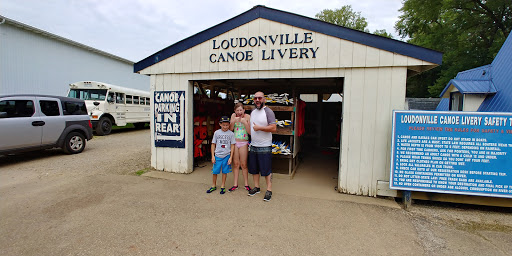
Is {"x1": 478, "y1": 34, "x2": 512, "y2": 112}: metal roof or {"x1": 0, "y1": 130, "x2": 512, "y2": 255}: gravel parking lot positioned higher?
{"x1": 478, "y1": 34, "x2": 512, "y2": 112}: metal roof

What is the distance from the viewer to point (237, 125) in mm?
4430

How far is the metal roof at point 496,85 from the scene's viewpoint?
23.7ft

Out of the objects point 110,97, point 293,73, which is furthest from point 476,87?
point 110,97

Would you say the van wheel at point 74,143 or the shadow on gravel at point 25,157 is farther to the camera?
the van wheel at point 74,143

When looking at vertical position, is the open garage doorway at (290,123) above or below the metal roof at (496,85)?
below

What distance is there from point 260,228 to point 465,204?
3.67 meters

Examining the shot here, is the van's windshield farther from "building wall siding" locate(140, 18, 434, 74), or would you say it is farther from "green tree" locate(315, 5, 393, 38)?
"green tree" locate(315, 5, 393, 38)

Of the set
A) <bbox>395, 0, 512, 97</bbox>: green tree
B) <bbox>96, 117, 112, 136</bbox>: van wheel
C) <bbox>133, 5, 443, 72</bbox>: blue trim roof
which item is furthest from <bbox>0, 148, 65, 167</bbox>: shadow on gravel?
<bbox>395, 0, 512, 97</bbox>: green tree

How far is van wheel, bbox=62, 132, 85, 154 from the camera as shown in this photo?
7.49 meters

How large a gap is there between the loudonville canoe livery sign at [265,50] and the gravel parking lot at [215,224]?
2707mm

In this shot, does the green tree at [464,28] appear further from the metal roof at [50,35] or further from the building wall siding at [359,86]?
the metal roof at [50,35]

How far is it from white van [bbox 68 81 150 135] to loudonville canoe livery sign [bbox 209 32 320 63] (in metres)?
9.43

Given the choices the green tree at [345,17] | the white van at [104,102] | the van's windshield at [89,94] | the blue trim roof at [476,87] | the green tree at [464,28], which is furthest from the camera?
the green tree at [345,17]

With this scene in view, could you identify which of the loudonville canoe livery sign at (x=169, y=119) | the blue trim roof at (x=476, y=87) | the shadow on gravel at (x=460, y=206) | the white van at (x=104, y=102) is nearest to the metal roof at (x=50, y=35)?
the white van at (x=104, y=102)
